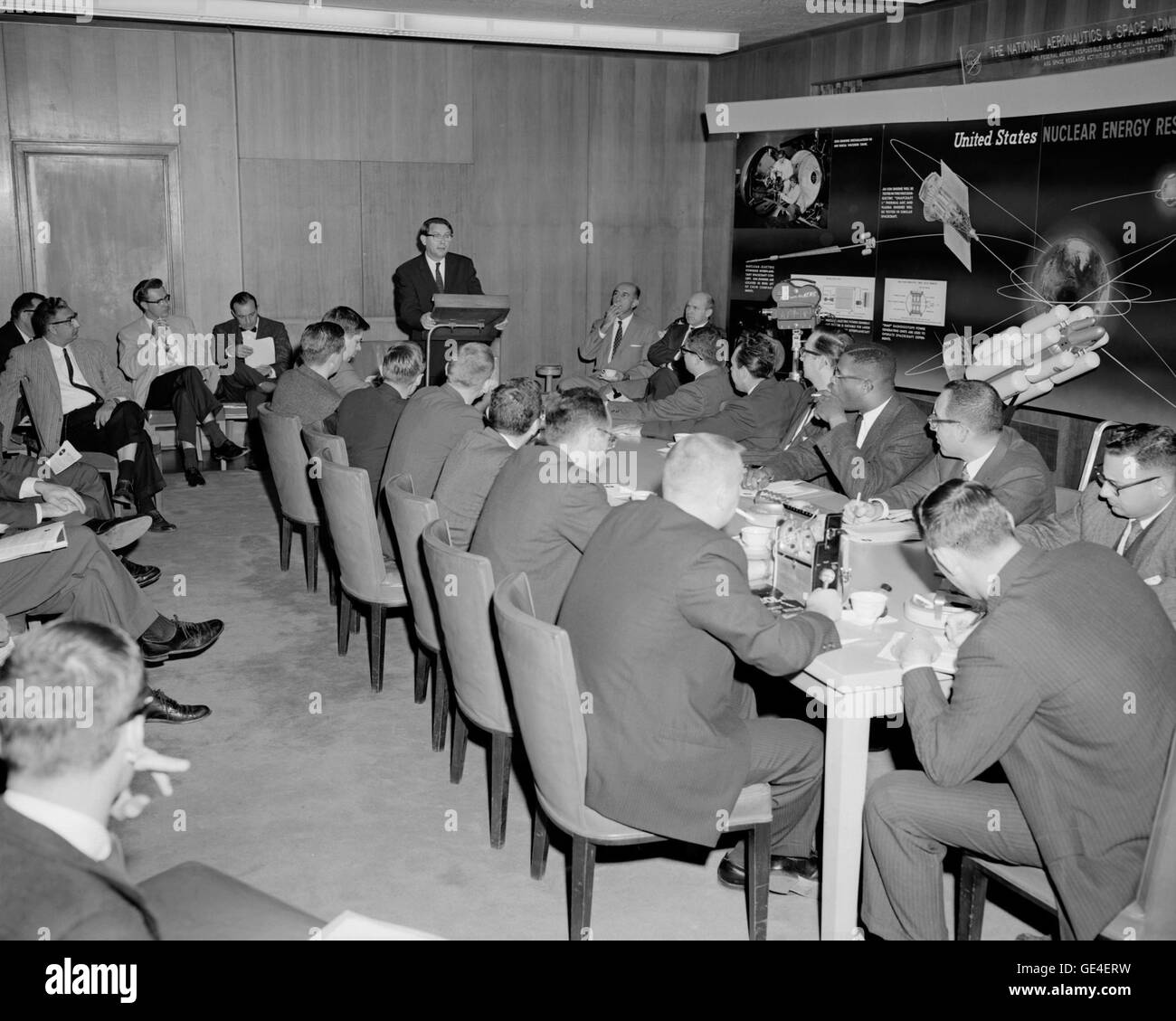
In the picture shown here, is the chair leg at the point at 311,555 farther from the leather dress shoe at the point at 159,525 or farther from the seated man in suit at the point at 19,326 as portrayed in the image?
the seated man in suit at the point at 19,326

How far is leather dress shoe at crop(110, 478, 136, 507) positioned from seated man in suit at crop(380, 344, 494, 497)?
113 inches

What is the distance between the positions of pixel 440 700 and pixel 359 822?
60 centimetres

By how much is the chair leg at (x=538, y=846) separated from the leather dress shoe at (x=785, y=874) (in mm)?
511

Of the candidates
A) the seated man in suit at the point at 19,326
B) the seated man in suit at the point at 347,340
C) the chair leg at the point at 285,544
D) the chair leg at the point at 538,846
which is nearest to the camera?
the chair leg at the point at 538,846

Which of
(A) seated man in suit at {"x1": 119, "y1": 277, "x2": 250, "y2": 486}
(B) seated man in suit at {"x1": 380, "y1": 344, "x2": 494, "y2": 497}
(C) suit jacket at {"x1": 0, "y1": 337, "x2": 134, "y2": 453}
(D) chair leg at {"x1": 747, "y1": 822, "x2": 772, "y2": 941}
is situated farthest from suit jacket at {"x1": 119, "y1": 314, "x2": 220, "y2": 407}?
(D) chair leg at {"x1": 747, "y1": 822, "x2": 772, "y2": 941}

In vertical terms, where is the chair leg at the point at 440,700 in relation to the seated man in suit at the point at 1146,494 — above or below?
below

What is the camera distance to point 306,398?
6.05 meters

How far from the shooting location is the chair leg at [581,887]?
9.46 ft

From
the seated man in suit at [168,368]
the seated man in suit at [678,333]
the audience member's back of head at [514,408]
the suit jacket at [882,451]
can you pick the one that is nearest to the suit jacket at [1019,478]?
the suit jacket at [882,451]

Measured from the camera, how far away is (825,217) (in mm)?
8625

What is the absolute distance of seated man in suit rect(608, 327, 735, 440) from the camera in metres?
6.08

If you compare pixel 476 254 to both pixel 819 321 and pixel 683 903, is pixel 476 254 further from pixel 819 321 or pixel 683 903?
pixel 683 903
